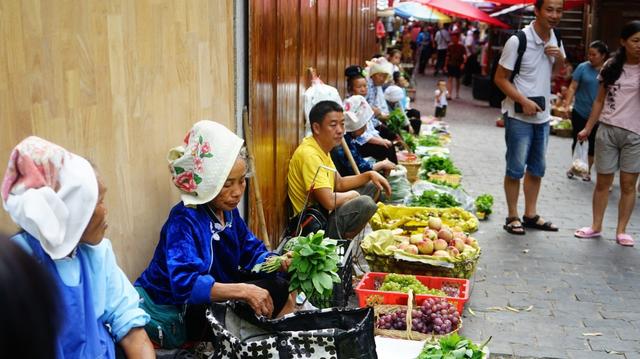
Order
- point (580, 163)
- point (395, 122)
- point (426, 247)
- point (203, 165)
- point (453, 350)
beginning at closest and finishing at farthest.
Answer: point (203, 165)
point (453, 350)
point (426, 247)
point (580, 163)
point (395, 122)

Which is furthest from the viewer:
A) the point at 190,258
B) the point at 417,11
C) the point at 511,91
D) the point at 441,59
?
the point at 441,59

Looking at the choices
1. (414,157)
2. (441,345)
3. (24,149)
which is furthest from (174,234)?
(414,157)

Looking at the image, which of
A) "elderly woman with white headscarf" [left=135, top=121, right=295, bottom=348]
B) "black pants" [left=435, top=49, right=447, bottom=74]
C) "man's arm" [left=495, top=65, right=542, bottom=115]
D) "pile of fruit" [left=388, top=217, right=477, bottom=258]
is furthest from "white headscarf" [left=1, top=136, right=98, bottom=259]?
"black pants" [left=435, top=49, right=447, bottom=74]

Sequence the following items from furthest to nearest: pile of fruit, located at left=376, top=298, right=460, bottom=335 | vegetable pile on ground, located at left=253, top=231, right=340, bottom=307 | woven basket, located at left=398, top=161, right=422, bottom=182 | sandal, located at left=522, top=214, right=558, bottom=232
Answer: woven basket, located at left=398, top=161, right=422, bottom=182 → sandal, located at left=522, top=214, right=558, bottom=232 → pile of fruit, located at left=376, top=298, right=460, bottom=335 → vegetable pile on ground, located at left=253, top=231, right=340, bottom=307

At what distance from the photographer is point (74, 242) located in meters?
2.57

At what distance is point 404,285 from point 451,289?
1.25ft

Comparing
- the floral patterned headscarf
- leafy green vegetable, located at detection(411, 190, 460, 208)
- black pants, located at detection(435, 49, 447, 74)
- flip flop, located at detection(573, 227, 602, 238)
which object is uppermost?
the floral patterned headscarf


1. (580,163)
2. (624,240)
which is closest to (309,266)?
(624,240)

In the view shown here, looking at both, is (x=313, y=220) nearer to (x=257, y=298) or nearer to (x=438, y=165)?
(x=257, y=298)

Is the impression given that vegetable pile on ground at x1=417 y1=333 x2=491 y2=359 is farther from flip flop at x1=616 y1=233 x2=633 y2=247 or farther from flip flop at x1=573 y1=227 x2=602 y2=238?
flip flop at x1=573 y1=227 x2=602 y2=238

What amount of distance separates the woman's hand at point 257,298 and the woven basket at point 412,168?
6084mm

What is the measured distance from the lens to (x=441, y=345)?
429 centimetres

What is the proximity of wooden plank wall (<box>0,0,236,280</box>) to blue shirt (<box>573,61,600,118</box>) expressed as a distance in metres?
6.86

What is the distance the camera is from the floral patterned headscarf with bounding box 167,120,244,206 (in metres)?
3.74
